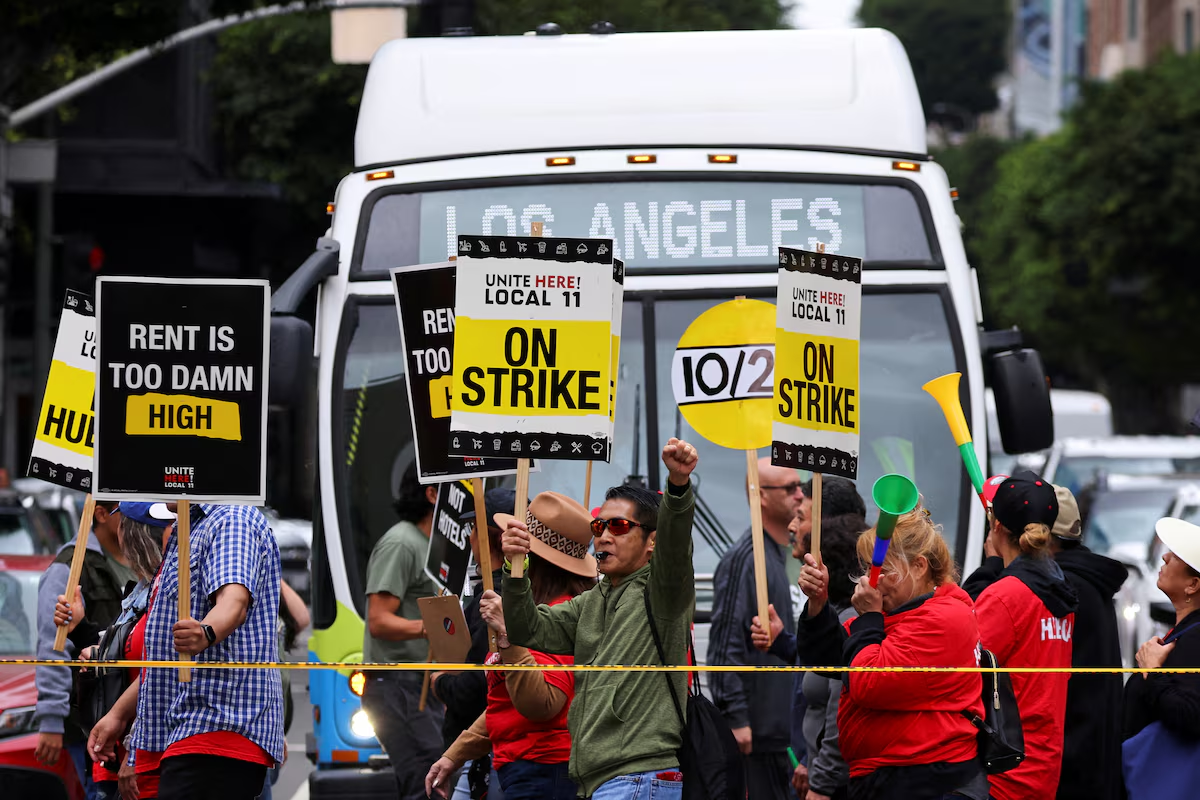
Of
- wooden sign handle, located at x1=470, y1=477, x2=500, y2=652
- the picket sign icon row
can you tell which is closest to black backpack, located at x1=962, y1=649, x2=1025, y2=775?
wooden sign handle, located at x1=470, y1=477, x2=500, y2=652

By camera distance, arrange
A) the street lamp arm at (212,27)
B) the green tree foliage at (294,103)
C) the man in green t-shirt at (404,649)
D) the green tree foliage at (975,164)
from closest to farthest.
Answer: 1. the man in green t-shirt at (404,649)
2. the street lamp arm at (212,27)
3. the green tree foliage at (294,103)
4. the green tree foliage at (975,164)

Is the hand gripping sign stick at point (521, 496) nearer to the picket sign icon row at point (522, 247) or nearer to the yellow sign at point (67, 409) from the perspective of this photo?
the picket sign icon row at point (522, 247)

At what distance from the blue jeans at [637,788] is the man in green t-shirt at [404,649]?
7.78 ft

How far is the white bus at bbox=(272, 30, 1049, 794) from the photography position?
8.16 m

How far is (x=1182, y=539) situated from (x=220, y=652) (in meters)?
2.94

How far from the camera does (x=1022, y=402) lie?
26.7 ft

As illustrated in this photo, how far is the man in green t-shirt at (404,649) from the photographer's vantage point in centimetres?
795

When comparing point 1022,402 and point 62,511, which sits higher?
point 1022,402

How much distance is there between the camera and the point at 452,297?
263 inches

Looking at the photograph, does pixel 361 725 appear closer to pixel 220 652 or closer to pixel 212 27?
pixel 220 652

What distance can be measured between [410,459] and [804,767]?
2253mm

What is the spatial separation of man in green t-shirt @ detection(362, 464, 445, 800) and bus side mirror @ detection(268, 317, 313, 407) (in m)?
0.69

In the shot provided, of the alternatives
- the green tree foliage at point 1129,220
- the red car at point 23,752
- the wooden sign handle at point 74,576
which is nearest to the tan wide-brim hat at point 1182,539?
the wooden sign handle at point 74,576

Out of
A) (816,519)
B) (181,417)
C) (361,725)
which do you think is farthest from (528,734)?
(361,725)
